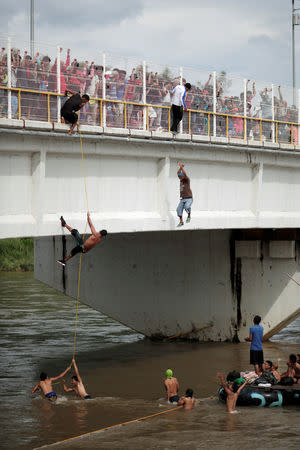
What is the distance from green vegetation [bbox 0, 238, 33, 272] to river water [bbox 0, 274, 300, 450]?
69.6 ft

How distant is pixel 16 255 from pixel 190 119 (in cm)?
3593

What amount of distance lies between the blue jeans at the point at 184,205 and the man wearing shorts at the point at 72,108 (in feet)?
11.5

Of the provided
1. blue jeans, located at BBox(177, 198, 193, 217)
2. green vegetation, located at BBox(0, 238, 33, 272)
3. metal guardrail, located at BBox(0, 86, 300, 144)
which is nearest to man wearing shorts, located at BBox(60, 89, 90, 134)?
metal guardrail, located at BBox(0, 86, 300, 144)

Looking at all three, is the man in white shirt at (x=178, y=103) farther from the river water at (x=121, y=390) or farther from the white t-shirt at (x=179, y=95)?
the river water at (x=121, y=390)

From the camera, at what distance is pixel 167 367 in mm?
22828

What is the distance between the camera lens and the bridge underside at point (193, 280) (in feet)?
84.6

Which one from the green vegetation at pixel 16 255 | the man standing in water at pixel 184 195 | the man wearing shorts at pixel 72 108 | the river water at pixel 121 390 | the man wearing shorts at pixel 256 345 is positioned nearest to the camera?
the river water at pixel 121 390

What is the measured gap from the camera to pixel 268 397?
18000 mm

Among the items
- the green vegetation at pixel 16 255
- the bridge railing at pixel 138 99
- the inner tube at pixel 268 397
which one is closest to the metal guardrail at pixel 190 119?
the bridge railing at pixel 138 99

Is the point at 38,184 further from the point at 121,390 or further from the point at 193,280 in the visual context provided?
the point at 193,280

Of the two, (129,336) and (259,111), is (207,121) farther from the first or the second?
(129,336)

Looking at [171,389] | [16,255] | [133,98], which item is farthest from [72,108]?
[16,255]

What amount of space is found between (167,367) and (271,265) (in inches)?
203

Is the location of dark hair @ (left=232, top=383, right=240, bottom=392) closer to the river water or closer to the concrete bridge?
the river water
